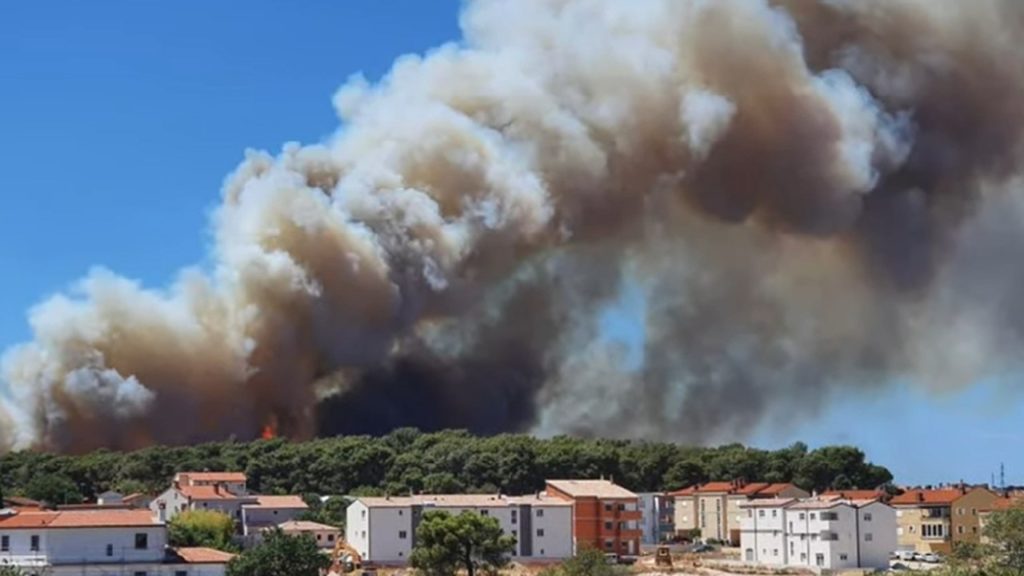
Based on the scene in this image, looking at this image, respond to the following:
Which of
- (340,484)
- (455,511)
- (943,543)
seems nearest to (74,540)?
(455,511)

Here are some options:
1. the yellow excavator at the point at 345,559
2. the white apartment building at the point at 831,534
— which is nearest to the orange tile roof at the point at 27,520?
the yellow excavator at the point at 345,559

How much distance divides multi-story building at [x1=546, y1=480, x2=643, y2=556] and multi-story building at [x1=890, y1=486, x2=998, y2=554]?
1198 centimetres

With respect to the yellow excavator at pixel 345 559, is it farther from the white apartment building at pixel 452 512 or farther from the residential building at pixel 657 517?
the residential building at pixel 657 517

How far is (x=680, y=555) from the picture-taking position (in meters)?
59.2

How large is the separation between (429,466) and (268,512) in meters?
11.3

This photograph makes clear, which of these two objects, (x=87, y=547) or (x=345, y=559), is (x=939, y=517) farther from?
(x=87, y=547)

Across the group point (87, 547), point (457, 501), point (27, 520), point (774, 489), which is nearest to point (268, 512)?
point (457, 501)

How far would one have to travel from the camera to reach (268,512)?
199 ft

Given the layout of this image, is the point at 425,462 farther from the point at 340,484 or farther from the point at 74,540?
the point at 74,540

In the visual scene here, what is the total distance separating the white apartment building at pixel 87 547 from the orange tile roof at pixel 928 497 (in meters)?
35.5

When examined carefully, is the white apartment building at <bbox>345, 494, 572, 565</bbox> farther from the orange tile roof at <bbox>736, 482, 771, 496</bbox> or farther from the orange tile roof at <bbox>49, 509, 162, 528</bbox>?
the orange tile roof at <bbox>49, 509, 162, 528</bbox>

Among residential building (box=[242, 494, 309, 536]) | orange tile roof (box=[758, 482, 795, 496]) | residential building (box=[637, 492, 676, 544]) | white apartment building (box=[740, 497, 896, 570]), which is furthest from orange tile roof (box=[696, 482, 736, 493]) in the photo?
residential building (box=[242, 494, 309, 536])

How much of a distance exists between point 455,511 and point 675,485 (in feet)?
66.1

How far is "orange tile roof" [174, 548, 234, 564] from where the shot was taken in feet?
134
